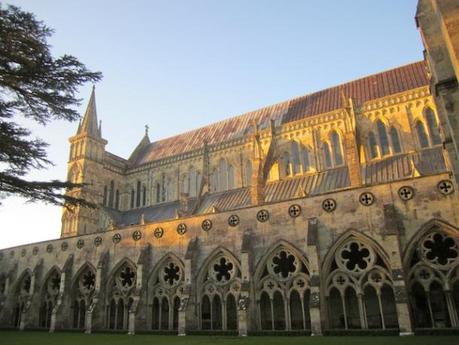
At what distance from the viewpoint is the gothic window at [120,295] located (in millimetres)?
25609

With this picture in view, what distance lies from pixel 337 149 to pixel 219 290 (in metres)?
16.9

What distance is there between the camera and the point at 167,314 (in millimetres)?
24375

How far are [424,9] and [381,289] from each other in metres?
11.7

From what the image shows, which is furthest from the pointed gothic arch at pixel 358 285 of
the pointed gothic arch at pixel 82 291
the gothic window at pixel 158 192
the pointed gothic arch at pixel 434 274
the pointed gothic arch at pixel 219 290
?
the gothic window at pixel 158 192

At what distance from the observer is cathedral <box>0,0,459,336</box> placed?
1744 centimetres

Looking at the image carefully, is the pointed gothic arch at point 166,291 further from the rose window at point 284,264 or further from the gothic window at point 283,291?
the rose window at point 284,264

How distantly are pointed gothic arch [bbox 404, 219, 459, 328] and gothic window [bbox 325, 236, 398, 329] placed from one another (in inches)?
42.4

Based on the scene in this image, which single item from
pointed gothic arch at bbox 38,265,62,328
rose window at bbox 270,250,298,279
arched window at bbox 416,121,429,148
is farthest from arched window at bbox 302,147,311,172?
pointed gothic arch at bbox 38,265,62,328

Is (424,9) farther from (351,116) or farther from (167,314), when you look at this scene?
(167,314)

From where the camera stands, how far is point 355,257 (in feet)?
62.7

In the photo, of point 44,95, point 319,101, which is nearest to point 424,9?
point 44,95

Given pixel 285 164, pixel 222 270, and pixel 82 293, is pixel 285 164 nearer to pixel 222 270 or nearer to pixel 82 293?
pixel 222 270

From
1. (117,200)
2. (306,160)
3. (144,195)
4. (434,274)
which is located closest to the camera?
(434,274)

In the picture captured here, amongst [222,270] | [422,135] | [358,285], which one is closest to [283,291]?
[358,285]
